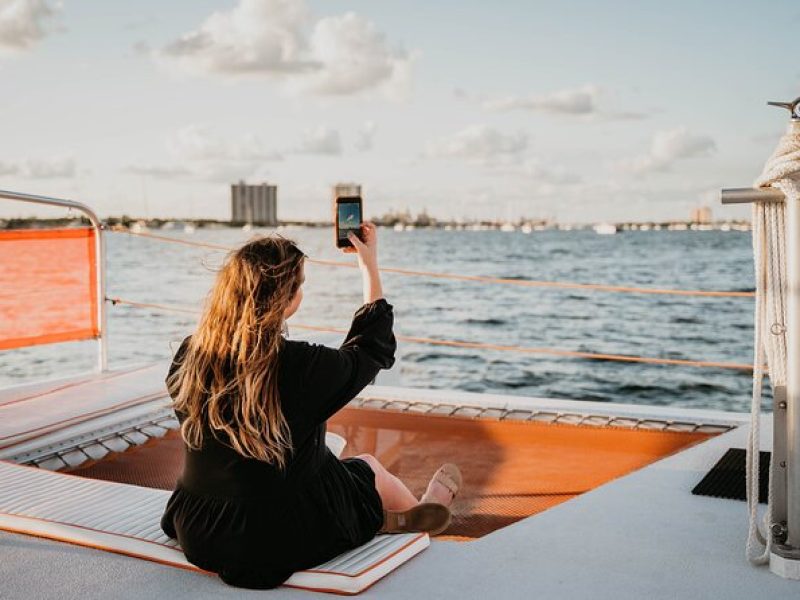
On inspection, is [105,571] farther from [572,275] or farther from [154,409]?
[572,275]

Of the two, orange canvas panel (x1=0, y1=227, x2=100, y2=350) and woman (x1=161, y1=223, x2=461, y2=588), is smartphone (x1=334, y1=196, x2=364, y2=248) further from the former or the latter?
orange canvas panel (x1=0, y1=227, x2=100, y2=350)

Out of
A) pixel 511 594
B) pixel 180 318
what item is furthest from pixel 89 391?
pixel 180 318

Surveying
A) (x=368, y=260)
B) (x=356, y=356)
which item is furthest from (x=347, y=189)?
(x=356, y=356)

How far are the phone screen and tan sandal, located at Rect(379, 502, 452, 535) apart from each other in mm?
754

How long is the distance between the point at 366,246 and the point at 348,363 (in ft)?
1.21

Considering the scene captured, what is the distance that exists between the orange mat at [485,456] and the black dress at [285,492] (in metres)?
1.00

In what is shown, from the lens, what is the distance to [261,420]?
1925 millimetres

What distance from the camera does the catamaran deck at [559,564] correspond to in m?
1.96

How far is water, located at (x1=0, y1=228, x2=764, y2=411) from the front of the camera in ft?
49.4

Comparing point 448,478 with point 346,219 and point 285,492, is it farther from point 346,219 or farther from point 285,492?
point 346,219

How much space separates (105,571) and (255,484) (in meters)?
0.43

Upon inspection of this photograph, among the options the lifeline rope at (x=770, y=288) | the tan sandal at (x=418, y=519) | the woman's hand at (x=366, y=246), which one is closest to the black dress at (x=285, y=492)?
the woman's hand at (x=366, y=246)

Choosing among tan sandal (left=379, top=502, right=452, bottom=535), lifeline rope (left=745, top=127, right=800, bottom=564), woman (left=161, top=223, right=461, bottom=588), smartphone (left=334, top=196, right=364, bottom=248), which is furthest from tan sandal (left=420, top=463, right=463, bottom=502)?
lifeline rope (left=745, top=127, right=800, bottom=564)

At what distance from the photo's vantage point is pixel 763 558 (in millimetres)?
2041
